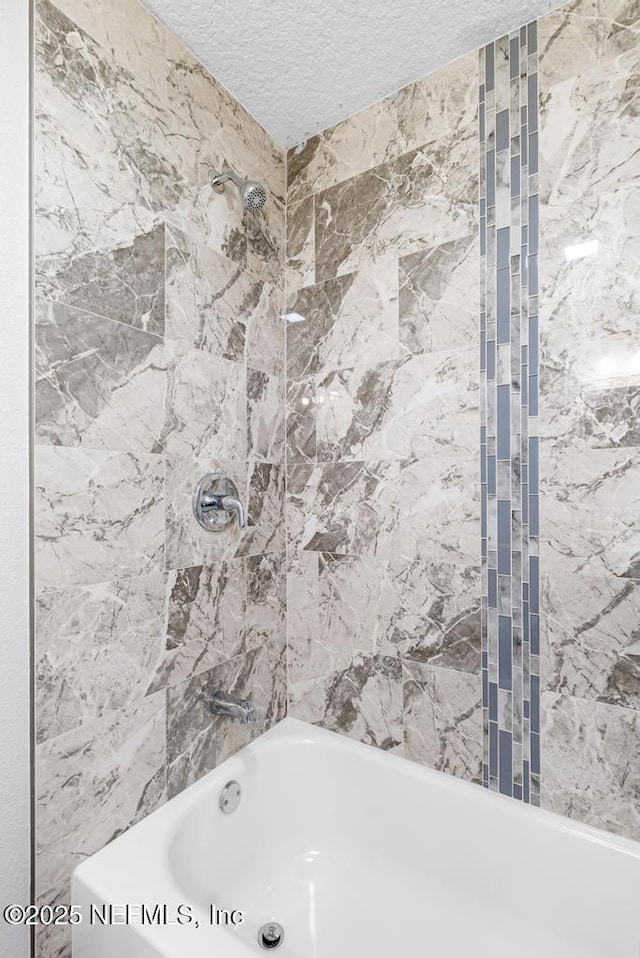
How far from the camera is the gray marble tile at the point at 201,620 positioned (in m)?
1.25

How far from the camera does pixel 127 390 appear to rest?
1.14m

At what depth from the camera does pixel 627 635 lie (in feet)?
3.67

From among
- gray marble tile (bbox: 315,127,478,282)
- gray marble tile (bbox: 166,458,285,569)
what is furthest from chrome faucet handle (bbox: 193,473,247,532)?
gray marble tile (bbox: 315,127,478,282)

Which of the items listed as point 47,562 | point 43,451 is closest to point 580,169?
point 43,451

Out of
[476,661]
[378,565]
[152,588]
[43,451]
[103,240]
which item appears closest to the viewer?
[43,451]

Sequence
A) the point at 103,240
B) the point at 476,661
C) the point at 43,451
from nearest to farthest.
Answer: the point at 43,451 → the point at 103,240 → the point at 476,661

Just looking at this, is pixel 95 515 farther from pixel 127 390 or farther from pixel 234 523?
pixel 234 523

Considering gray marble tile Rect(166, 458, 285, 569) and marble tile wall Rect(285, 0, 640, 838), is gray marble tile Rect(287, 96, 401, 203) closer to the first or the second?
marble tile wall Rect(285, 0, 640, 838)

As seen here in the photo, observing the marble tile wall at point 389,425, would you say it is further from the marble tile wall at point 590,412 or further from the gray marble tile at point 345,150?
the marble tile wall at point 590,412

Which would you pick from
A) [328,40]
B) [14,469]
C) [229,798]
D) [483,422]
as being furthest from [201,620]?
[328,40]

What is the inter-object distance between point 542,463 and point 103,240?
3.90 feet

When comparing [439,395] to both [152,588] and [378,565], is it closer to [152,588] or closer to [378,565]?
[378,565]

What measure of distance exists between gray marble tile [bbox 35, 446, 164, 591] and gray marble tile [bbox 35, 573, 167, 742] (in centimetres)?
4

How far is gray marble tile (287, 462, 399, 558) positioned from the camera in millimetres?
1471
